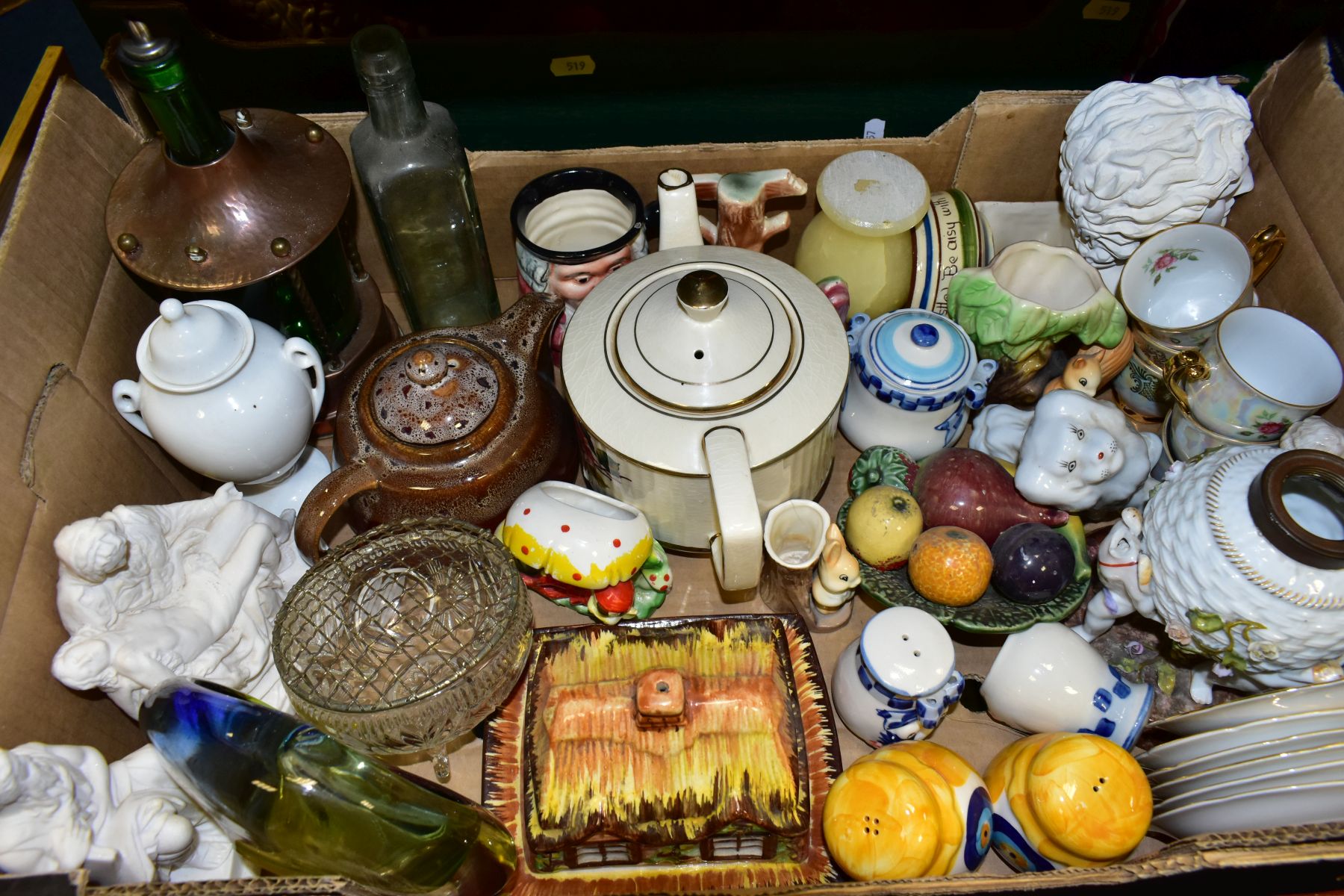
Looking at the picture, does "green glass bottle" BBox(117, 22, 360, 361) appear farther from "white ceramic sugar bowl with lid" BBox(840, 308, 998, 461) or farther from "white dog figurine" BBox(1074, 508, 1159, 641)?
"white dog figurine" BBox(1074, 508, 1159, 641)

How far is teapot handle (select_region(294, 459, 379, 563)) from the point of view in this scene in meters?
0.88

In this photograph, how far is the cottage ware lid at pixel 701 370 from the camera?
0.86 metres

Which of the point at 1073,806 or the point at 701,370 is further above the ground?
the point at 701,370

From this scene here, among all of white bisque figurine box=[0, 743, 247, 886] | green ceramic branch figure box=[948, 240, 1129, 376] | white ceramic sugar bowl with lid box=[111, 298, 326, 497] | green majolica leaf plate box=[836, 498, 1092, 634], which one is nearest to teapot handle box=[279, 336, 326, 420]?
white ceramic sugar bowl with lid box=[111, 298, 326, 497]

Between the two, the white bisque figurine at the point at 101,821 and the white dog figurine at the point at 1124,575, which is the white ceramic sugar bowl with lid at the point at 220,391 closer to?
the white bisque figurine at the point at 101,821

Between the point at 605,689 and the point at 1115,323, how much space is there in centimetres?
67

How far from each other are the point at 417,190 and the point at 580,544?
44 cm

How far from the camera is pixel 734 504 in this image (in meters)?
0.81

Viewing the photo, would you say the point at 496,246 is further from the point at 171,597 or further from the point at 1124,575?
the point at 1124,575

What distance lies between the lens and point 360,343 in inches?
42.5

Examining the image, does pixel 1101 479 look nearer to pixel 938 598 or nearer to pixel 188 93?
pixel 938 598

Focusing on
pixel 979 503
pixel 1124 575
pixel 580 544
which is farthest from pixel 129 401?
pixel 1124 575

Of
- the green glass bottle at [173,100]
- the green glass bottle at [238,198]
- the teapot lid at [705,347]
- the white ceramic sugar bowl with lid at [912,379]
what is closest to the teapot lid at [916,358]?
the white ceramic sugar bowl with lid at [912,379]

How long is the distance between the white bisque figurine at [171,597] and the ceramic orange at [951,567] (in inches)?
24.8
